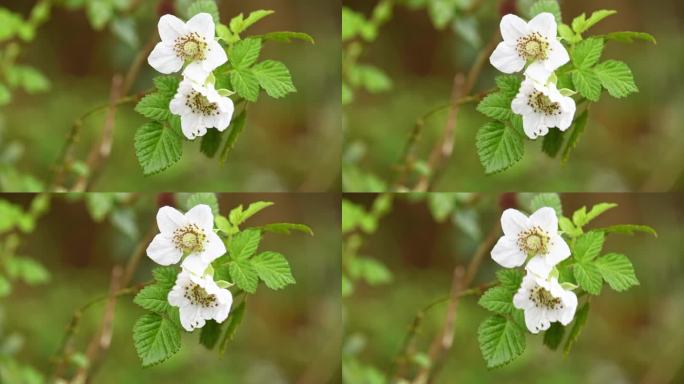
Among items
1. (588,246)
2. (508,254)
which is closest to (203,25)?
(508,254)

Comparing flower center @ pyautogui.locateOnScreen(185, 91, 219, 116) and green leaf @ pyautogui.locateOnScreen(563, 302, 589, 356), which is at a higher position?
flower center @ pyautogui.locateOnScreen(185, 91, 219, 116)

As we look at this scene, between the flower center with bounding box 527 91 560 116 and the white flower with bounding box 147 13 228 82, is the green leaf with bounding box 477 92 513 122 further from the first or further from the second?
the white flower with bounding box 147 13 228 82

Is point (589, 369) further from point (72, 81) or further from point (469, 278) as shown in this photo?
point (72, 81)

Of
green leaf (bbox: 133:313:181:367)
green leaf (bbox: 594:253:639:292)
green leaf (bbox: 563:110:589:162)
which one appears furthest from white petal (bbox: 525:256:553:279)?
green leaf (bbox: 133:313:181:367)

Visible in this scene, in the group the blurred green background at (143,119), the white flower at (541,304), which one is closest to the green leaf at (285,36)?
the blurred green background at (143,119)

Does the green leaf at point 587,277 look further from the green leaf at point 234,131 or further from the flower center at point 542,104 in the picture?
the green leaf at point 234,131

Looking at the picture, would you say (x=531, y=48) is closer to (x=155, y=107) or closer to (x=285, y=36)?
(x=285, y=36)
